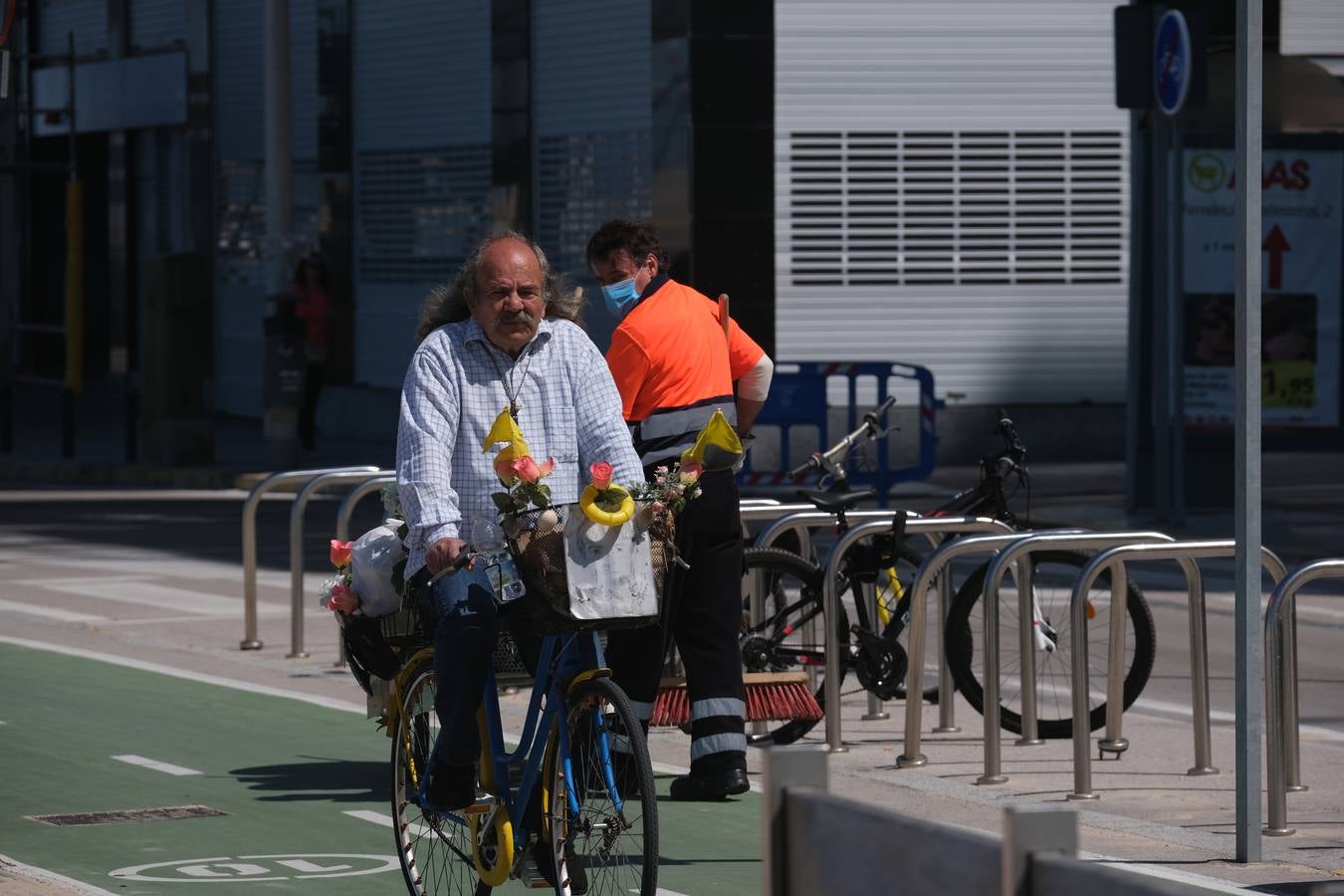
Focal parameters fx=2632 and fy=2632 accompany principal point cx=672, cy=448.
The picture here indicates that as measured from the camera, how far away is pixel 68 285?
26.0 metres

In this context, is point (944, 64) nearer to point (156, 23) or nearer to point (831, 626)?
point (156, 23)

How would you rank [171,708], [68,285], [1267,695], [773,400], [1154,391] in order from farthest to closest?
1. [68,285]
2. [773,400]
3. [1154,391]
4. [171,708]
5. [1267,695]

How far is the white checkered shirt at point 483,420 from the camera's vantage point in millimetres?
6250

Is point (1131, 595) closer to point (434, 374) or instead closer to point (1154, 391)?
point (434, 374)

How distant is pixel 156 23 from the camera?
34906mm

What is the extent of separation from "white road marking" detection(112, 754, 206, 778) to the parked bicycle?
104 inches

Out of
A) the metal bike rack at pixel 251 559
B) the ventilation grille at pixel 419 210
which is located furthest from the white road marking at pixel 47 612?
the ventilation grille at pixel 419 210

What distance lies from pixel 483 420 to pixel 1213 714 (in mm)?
5386

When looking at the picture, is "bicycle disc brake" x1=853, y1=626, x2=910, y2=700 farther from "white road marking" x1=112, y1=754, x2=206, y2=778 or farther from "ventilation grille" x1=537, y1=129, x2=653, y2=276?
"ventilation grille" x1=537, y1=129, x2=653, y2=276

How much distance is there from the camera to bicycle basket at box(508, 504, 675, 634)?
6.04m

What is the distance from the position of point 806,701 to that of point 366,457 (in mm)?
16194

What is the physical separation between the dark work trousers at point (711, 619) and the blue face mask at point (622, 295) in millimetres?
673

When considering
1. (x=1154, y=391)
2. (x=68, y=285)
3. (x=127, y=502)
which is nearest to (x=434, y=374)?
(x=1154, y=391)

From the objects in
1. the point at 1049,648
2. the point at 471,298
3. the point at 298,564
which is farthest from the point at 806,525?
the point at 471,298
